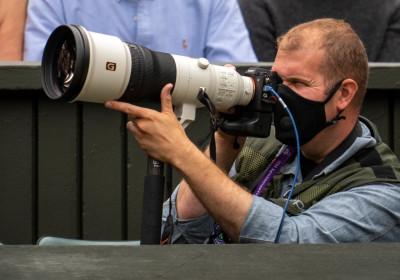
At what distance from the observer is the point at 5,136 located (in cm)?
322

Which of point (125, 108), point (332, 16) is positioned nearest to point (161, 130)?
point (125, 108)

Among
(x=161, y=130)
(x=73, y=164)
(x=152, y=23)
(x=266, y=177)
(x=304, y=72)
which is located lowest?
(x=73, y=164)

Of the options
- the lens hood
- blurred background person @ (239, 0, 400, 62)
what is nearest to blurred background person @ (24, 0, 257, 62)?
blurred background person @ (239, 0, 400, 62)

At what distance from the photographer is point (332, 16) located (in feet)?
11.8

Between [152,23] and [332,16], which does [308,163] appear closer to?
[152,23]

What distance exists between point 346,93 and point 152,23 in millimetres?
1125

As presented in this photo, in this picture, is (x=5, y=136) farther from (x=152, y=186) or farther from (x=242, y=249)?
(x=242, y=249)

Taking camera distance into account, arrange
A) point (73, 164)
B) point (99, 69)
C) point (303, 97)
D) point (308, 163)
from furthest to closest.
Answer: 1. point (73, 164)
2. point (308, 163)
3. point (303, 97)
4. point (99, 69)

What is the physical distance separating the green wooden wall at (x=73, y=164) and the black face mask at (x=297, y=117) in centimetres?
86

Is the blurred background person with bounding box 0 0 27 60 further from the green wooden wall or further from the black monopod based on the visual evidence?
the black monopod

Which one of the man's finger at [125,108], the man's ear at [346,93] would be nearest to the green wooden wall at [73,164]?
the man's ear at [346,93]

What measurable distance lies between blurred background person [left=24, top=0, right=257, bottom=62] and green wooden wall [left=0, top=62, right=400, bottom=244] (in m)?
0.31

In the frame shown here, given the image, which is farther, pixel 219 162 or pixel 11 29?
pixel 11 29

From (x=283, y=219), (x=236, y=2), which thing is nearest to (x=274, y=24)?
(x=236, y=2)
